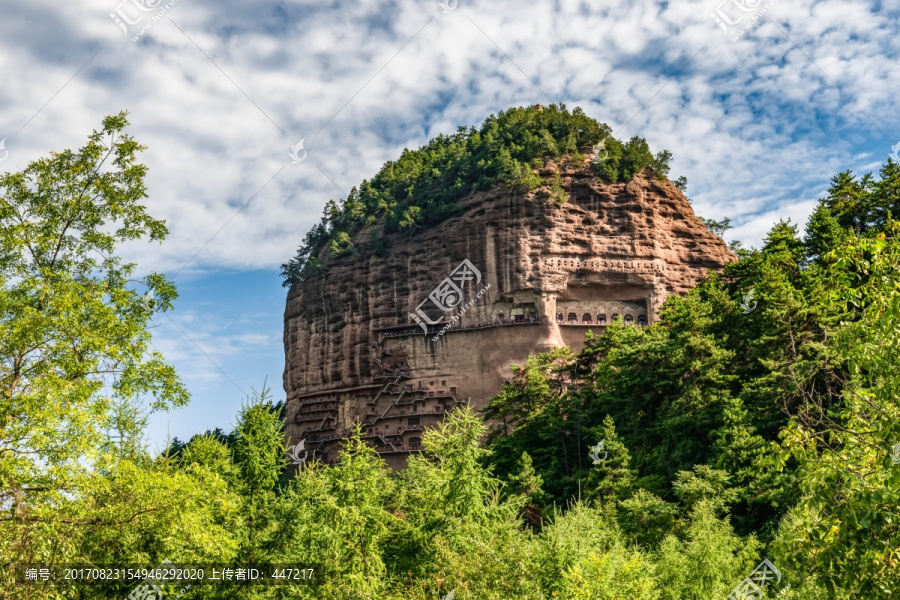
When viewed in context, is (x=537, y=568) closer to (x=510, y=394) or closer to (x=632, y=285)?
(x=510, y=394)

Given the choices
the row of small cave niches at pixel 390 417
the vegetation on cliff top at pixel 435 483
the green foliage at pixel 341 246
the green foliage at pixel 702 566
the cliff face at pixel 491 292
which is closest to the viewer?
the vegetation on cliff top at pixel 435 483

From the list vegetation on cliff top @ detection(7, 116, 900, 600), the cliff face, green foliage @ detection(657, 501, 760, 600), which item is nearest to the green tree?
vegetation on cliff top @ detection(7, 116, 900, 600)

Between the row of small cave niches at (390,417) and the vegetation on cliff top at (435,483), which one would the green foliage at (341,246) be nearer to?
the row of small cave niches at (390,417)

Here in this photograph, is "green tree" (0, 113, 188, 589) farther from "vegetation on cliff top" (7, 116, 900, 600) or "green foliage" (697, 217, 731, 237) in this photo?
"green foliage" (697, 217, 731, 237)

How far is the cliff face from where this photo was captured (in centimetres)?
4153

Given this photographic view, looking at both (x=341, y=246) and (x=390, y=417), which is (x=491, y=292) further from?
(x=341, y=246)

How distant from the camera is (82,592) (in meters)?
12.1

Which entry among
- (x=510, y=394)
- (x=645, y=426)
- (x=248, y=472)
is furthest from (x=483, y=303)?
(x=248, y=472)

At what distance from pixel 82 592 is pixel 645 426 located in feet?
59.5

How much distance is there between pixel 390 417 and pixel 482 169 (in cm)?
1378

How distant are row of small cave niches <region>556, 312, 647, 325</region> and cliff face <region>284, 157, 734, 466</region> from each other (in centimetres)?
6

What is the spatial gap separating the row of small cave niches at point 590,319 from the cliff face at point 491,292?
0.19 ft

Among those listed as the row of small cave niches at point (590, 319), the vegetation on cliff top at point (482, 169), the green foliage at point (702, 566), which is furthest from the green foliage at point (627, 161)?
the green foliage at point (702, 566)

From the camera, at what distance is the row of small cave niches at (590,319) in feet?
138
